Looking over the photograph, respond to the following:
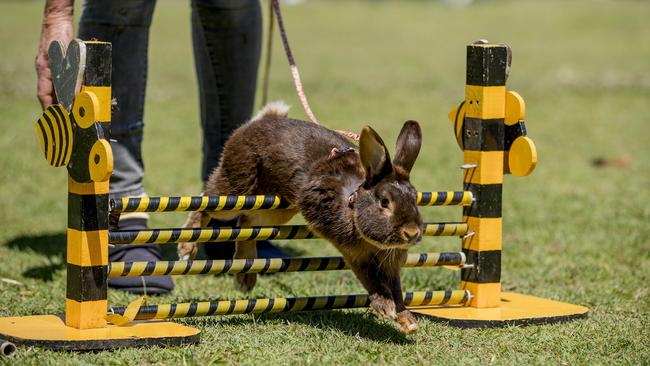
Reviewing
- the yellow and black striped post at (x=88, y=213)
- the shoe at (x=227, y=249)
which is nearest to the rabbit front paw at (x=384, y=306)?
the yellow and black striped post at (x=88, y=213)

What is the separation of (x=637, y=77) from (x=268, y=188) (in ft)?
42.1

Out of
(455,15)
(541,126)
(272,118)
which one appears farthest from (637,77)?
(272,118)

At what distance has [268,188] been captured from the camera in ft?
13.1

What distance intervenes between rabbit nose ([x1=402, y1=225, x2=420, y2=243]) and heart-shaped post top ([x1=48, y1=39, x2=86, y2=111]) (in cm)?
118

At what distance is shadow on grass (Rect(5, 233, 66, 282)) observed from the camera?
4.77 metres

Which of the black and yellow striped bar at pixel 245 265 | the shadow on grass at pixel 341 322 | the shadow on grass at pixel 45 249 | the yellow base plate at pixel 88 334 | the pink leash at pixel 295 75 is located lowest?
the shadow on grass at pixel 45 249

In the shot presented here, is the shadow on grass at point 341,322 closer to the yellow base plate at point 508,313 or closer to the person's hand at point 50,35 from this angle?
the yellow base plate at point 508,313

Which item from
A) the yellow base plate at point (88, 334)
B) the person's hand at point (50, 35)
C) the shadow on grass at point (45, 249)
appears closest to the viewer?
the yellow base plate at point (88, 334)

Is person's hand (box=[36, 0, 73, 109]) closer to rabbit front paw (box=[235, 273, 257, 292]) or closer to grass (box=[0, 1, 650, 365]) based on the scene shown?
grass (box=[0, 1, 650, 365])

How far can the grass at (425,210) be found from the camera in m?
3.52

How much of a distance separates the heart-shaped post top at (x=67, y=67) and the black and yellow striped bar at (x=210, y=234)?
0.49 metres

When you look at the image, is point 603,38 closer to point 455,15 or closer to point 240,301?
point 455,15

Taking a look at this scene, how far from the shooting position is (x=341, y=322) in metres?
3.88

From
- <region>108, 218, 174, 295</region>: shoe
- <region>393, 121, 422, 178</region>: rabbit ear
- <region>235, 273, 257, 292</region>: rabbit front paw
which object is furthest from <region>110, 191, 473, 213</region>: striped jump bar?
<region>108, 218, 174, 295</region>: shoe
